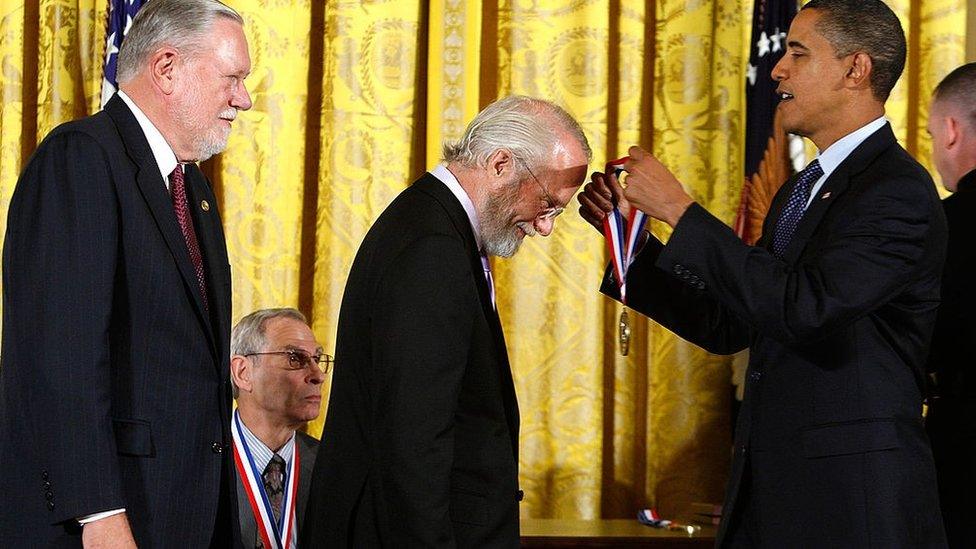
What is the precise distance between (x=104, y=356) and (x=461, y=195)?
88cm

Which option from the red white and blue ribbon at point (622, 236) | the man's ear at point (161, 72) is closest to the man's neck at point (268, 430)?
the red white and blue ribbon at point (622, 236)

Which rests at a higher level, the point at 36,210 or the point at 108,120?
the point at 108,120

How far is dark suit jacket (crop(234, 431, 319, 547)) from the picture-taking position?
11.5 feet

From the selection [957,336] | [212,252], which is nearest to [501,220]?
[212,252]

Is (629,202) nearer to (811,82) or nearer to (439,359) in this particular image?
(811,82)

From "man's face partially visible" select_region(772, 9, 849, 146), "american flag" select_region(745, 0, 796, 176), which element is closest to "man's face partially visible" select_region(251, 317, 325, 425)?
"man's face partially visible" select_region(772, 9, 849, 146)

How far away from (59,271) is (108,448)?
0.32 meters

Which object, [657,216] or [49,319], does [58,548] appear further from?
[657,216]

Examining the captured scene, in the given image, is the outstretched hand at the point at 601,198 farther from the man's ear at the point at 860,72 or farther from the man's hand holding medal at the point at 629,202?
the man's ear at the point at 860,72

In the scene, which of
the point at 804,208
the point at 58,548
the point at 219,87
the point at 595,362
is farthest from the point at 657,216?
the point at 595,362

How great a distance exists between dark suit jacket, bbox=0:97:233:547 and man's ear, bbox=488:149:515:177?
709mm

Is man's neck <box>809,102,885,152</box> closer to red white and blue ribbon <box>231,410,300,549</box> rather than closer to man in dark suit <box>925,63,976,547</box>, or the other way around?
man in dark suit <box>925,63,976,547</box>

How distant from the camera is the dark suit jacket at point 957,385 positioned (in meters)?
3.25

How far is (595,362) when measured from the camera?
495 cm
